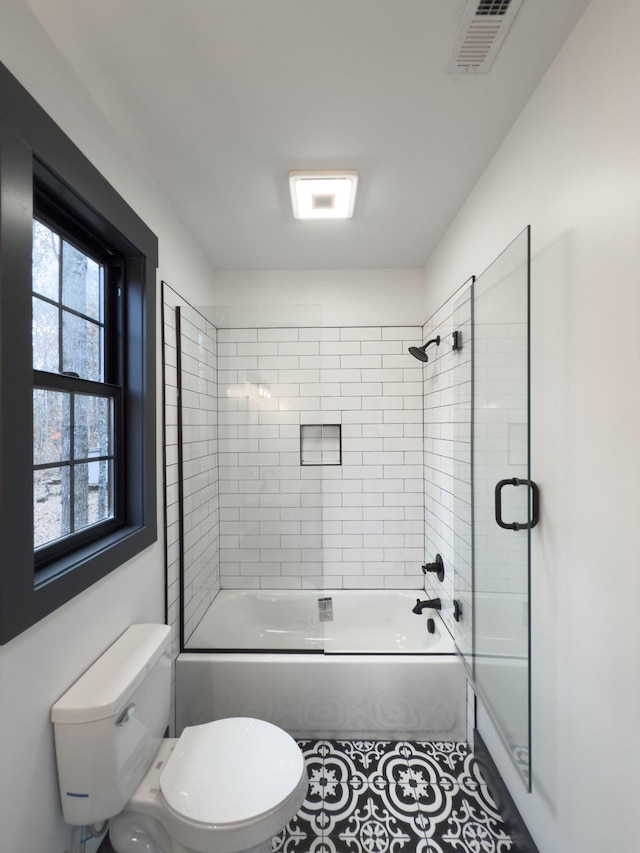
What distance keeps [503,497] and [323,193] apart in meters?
1.48

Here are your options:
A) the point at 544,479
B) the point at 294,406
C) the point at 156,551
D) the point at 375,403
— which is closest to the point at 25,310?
the point at 156,551

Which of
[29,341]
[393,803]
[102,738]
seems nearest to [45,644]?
[102,738]

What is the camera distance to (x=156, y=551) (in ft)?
6.02

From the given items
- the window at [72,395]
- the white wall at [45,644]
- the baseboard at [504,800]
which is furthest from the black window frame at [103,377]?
the baseboard at [504,800]

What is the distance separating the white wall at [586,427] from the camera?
93cm

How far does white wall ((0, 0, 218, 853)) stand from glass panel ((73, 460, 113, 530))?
8.7 inches

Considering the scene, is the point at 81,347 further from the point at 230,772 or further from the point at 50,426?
the point at 230,772

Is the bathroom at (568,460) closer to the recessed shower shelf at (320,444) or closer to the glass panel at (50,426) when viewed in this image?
the glass panel at (50,426)

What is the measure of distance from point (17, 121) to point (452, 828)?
264cm

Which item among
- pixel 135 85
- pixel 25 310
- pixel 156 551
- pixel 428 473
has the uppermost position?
pixel 135 85

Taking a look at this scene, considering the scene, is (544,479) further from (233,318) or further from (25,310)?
(233,318)

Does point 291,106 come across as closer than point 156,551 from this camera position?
Yes

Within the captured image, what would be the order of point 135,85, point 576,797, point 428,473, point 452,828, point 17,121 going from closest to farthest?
point 17,121
point 576,797
point 135,85
point 452,828
point 428,473

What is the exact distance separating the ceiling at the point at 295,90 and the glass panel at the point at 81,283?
0.49 meters
